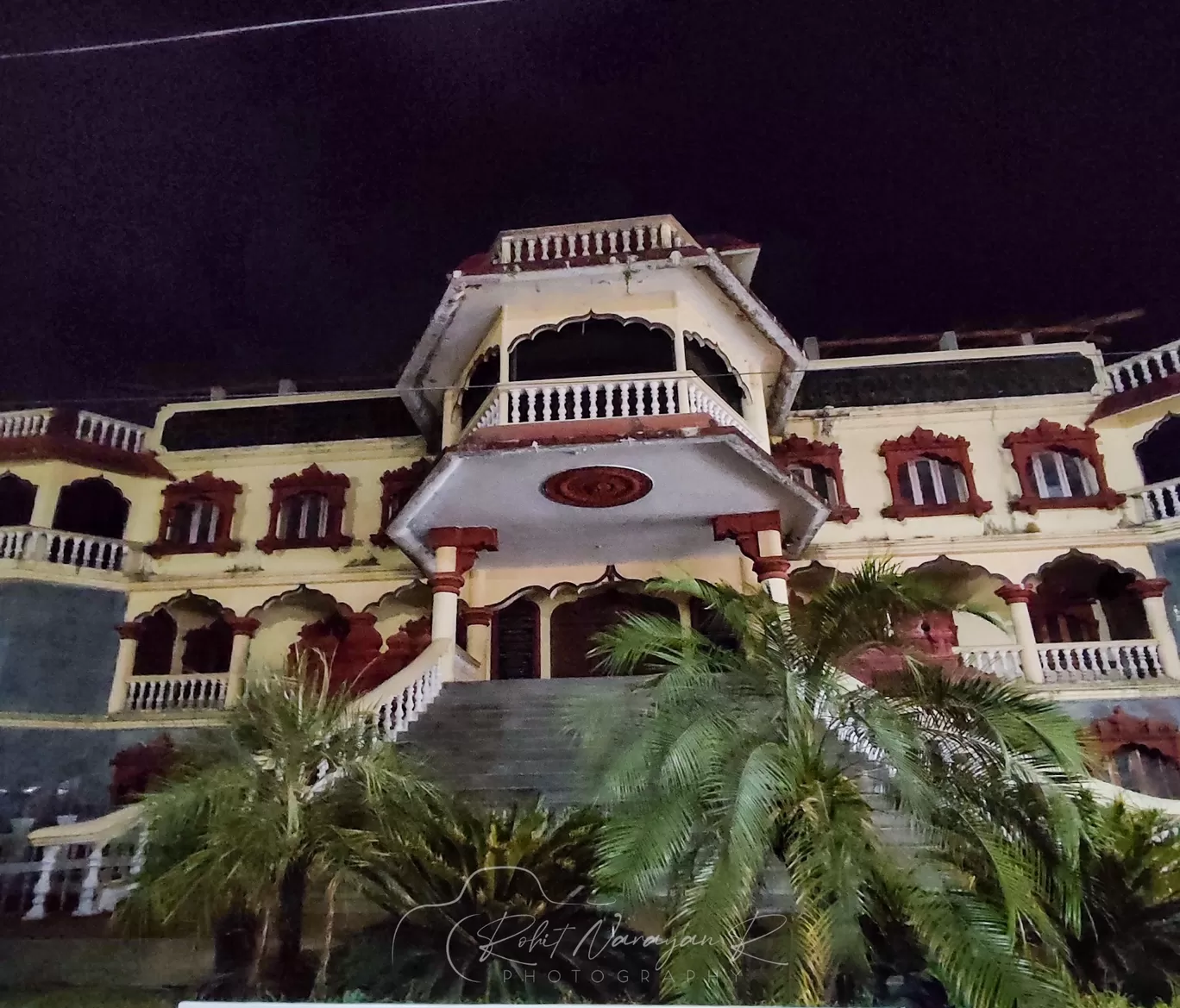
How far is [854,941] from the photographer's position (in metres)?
3.70

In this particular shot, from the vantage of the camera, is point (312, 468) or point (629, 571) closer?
point (629, 571)

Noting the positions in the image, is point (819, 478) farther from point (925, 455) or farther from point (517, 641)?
point (517, 641)

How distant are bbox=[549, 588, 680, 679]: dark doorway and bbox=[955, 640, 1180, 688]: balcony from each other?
4154mm

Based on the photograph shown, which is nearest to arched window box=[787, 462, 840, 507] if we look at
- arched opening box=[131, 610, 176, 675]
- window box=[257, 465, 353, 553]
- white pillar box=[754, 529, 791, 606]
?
white pillar box=[754, 529, 791, 606]

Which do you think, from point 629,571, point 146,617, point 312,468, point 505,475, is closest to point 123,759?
point 146,617

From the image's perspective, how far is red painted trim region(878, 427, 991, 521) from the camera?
38.1 feet

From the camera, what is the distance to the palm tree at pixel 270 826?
14.6 ft

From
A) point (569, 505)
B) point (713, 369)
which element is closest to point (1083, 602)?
point (713, 369)

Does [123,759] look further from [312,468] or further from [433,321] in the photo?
[433,321]

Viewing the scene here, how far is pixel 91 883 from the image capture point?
243 inches

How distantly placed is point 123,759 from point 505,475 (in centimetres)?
651

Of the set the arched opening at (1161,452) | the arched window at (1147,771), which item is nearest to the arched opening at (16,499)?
the arched window at (1147,771)

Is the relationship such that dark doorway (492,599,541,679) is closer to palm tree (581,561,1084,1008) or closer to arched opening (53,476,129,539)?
arched opening (53,476,129,539)

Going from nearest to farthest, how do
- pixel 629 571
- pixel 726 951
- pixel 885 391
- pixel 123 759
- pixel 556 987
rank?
1. pixel 726 951
2. pixel 556 987
3. pixel 123 759
4. pixel 629 571
5. pixel 885 391
